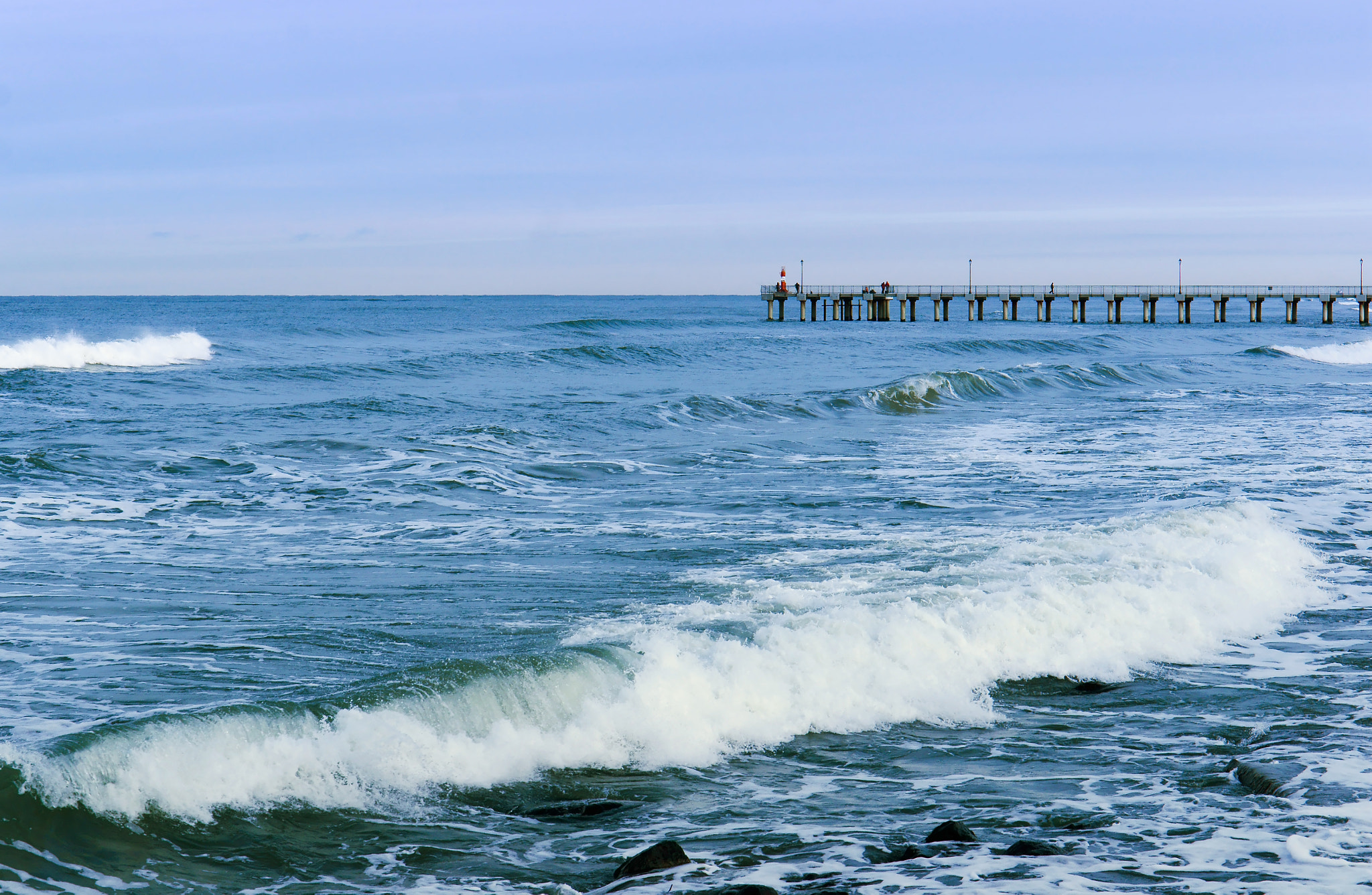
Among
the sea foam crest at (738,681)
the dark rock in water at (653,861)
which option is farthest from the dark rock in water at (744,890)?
the sea foam crest at (738,681)

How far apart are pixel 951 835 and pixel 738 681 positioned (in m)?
2.06

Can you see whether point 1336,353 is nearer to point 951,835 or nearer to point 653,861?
point 951,835

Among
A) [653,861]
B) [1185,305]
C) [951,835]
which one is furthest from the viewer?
[1185,305]

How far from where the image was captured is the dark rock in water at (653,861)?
15.0ft

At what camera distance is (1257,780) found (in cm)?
554

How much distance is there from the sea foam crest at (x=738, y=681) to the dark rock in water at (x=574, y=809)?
460 mm

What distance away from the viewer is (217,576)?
9.52 metres

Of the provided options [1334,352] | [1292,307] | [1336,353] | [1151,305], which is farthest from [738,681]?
[1292,307]

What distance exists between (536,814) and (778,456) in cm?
1246

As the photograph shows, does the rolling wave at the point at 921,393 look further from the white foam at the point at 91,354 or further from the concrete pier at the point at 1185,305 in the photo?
the concrete pier at the point at 1185,305

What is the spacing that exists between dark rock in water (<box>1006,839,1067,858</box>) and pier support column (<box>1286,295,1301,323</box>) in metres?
79.2

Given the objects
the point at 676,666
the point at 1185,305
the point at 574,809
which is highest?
the point at 1185,305

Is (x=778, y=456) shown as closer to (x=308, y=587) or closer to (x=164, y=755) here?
(x=308, y=587)

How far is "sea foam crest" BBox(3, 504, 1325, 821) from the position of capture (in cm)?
556
